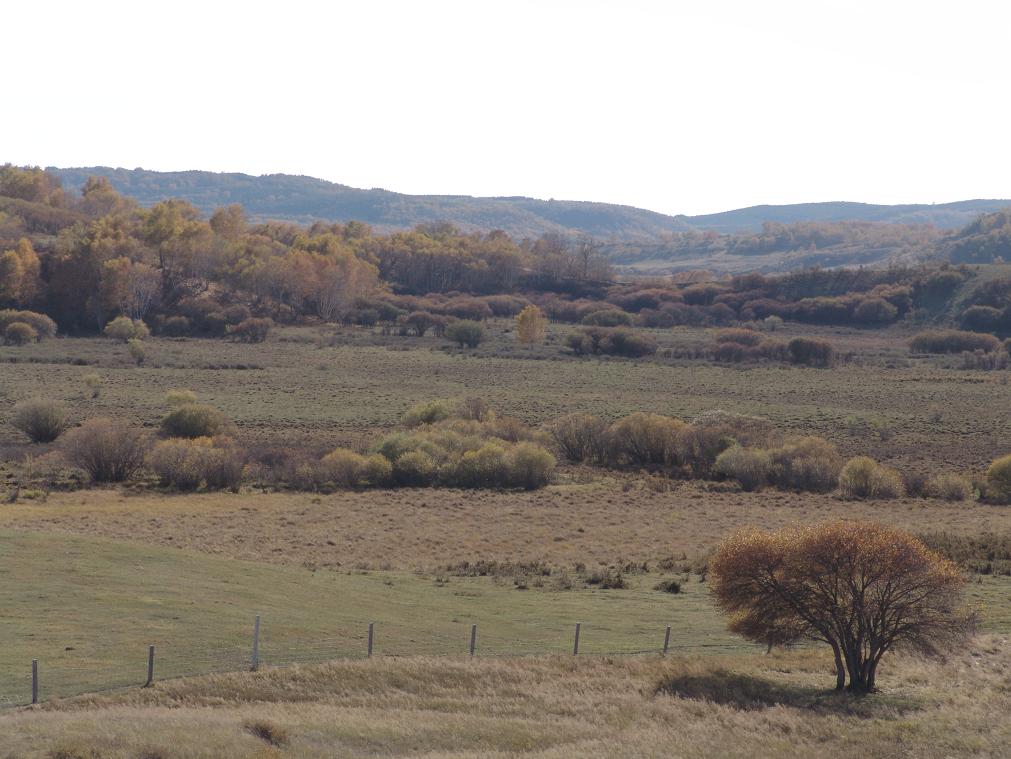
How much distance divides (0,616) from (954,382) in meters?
91.1

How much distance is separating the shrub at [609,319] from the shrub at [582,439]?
248ft

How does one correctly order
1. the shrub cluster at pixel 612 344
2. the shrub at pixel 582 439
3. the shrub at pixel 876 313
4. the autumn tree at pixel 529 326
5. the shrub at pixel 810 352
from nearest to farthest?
the shrub at pixel 582 439 → the shrub at pixel 810 352 → the shrub cluster at pixel 612 344 → the autumn tree at pixel 529 326 → the shrub at pixel 876 313

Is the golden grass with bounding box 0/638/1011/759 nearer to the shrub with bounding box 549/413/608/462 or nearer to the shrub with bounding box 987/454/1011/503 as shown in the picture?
the shrub with bounding box 987/454/1011/503

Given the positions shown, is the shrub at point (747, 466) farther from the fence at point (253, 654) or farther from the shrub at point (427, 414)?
the fence at point (253, 654)

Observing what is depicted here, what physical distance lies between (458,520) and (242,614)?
66.9 feet

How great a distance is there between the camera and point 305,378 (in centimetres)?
9225

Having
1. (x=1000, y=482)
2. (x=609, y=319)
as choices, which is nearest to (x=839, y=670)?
(x=1000, y=482)

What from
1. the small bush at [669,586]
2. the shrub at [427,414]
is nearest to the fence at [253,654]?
the small bush at [669,586]

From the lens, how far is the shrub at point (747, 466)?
183 ft

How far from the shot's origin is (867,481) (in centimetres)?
5250

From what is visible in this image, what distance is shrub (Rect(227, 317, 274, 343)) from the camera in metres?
119

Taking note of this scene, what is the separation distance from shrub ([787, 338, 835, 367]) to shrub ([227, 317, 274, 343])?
55873 mm

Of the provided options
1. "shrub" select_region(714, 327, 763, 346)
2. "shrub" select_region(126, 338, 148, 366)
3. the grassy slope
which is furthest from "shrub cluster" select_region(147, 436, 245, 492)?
"shrub" select_region(714, 327, 763, 346)

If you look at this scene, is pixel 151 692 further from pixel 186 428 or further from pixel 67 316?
pixel 67 316
